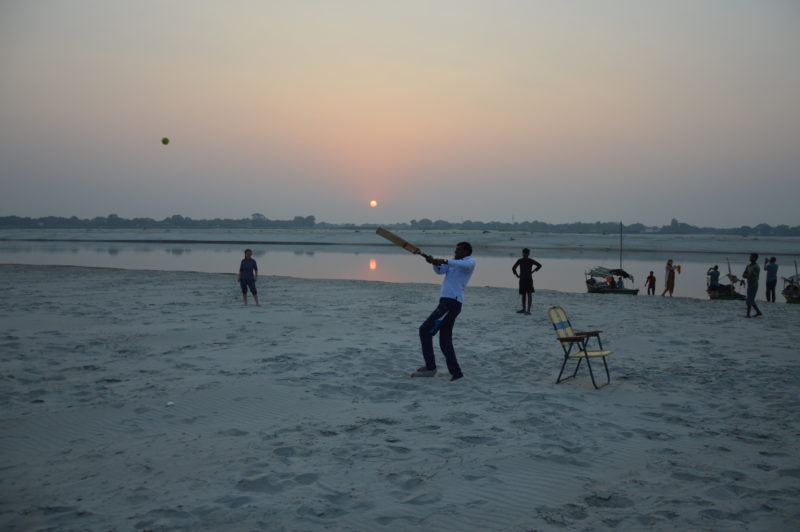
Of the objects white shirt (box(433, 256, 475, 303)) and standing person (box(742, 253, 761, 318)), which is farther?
standing person (box(742, 253, 761, 318))

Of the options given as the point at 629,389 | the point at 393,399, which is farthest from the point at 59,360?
the point at 629,389

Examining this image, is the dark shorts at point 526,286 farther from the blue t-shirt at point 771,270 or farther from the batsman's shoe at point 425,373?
the blue t-shirt at point 771,270

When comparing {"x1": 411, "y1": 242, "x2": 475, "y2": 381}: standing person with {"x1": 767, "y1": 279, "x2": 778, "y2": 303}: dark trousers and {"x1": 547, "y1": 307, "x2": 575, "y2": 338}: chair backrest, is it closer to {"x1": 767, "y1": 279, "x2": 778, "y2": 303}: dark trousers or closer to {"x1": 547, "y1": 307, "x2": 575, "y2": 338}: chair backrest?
{"x1": 547, "y1": 307, "x2": 575, "y2": 338}: chair backrest

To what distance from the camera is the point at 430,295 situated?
58.9ft

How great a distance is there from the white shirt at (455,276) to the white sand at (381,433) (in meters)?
1.14

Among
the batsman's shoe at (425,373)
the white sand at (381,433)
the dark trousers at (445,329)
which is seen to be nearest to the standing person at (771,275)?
the white sand at (381,433)

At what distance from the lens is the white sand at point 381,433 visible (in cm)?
367

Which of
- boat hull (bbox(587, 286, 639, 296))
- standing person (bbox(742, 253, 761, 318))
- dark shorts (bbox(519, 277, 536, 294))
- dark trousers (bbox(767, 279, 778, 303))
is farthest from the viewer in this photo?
boat hull (bbox(587, 286, 639, 296))

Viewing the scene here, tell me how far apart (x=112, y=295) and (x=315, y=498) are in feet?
46.8

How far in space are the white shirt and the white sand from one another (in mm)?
1136

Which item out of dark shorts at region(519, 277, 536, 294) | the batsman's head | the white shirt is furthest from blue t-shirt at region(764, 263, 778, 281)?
the white shirt

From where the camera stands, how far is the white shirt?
270 inches

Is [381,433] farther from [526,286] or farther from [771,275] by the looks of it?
[771,275]

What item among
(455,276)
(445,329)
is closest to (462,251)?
(455,276)
